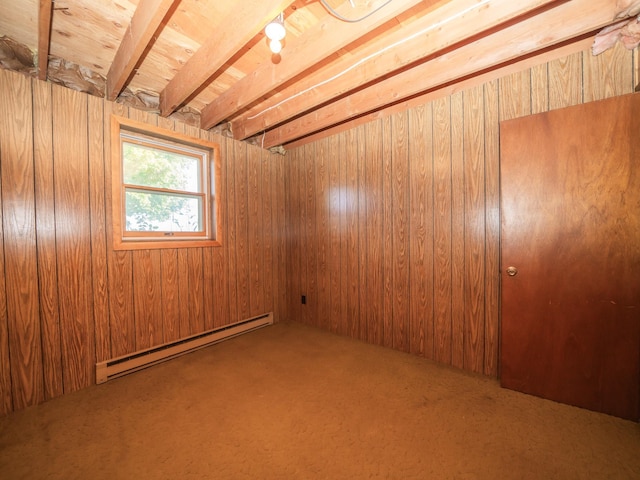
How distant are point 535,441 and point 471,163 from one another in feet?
6.11

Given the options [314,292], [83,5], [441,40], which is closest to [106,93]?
[83,5]

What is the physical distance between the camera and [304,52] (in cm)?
171

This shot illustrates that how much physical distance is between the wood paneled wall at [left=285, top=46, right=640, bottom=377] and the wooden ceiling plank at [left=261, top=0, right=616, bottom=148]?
34 centimetres

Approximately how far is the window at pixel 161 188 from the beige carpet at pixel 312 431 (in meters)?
1.21

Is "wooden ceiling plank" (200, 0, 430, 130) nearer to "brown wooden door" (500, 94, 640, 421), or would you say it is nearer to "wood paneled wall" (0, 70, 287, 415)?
"wood paneled wall" (0, 70, 287, 415)

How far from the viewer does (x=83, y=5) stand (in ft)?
4.90

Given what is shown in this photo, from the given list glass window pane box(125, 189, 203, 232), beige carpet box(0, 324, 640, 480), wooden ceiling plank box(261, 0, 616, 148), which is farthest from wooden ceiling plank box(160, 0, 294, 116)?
beige carpet box(0, 324, 640, 480)

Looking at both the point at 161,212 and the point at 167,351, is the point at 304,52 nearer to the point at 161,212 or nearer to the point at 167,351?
the point at 161,212

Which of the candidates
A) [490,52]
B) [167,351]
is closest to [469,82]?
[490,52]

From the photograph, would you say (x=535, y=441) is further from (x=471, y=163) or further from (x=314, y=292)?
(x=314, y=292)

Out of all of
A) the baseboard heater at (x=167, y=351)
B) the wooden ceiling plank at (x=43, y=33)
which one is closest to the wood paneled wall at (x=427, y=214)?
the baseboard heater at (x=167, y=351)

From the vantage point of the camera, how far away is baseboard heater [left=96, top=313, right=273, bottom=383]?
2039 millimetres

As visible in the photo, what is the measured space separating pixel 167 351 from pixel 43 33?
2375 millimetres

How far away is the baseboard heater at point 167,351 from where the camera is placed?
6.69ft
